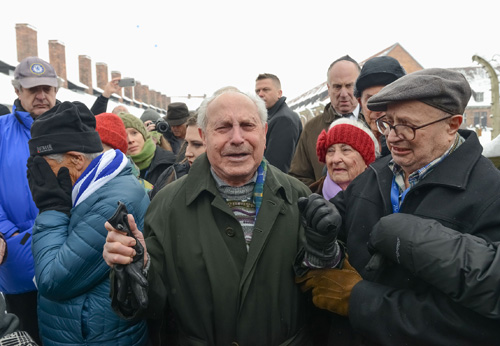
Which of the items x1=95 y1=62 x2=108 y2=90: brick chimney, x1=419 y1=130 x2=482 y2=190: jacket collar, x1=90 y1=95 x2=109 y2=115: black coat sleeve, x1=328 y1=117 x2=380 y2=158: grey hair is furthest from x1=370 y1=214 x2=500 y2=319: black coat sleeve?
x1=95 y1=62 x2=108 y2=90: brick chimney

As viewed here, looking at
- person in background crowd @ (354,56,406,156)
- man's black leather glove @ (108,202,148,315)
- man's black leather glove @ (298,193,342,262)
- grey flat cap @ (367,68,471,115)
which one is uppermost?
person in background crowd @ (354,56,406,156)

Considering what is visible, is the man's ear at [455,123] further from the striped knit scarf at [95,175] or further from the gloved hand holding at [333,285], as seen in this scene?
the striped knit scarf at [95,175]

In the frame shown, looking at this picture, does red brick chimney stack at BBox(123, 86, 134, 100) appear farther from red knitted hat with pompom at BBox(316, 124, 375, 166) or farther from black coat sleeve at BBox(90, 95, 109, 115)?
red knitted hat with pompom at BBox(316, 124, 375, 166)

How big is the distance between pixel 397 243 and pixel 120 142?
2704mm

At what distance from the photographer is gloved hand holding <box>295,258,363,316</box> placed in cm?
193

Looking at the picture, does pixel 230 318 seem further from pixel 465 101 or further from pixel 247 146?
pixel 465 101

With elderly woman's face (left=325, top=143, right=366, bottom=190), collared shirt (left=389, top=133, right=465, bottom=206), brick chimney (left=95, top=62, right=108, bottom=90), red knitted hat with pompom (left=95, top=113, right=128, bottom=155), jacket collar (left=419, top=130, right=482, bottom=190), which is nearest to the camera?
jacket collar (left=419, top=130, right=482, bottom=190)

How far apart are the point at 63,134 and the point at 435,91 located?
1.92m

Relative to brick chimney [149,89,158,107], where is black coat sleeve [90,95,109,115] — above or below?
below

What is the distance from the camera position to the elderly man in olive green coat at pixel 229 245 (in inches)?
78.5

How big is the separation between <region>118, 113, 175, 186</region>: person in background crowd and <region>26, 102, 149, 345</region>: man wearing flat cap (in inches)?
75.7

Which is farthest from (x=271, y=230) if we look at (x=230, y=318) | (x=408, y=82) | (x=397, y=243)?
(x=408, y=82)

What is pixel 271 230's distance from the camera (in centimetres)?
208

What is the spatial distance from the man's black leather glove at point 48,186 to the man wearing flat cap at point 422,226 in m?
1.34
